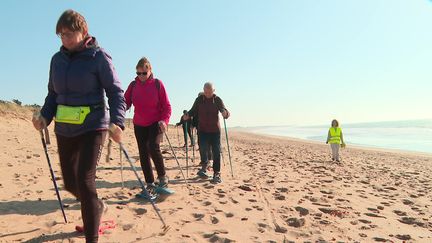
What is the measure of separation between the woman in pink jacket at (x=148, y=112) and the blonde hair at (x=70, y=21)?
235 centimetres

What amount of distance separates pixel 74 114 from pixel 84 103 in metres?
0.14

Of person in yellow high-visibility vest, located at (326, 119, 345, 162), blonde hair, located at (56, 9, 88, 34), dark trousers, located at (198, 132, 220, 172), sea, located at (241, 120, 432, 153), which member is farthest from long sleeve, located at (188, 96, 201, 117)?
sea, located at (241, 120, 432, 153)

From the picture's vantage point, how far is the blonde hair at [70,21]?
322 centimetres

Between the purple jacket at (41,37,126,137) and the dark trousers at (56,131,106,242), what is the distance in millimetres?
88

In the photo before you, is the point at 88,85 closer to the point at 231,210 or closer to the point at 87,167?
the point at 87,167

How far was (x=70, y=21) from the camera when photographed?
3.22 m

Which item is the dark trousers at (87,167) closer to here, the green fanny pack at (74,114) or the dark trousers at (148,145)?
the green fanny pack at (74,114)

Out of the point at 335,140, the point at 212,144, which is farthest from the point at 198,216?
the point at 335,140

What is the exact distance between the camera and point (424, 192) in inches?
315

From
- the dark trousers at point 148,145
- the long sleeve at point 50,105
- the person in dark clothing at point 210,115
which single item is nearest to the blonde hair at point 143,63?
the dark trousers at point 148,145

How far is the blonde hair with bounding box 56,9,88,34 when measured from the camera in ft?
10.6

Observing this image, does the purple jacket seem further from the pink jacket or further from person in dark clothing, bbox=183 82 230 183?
person in dark clothing, bbox=183 82 230 183

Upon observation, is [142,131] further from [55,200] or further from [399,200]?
[399,200]

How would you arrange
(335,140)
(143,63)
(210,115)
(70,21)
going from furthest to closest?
1. (335,140)
2. (210,115)
3. (143,63)
4. (70,21)
